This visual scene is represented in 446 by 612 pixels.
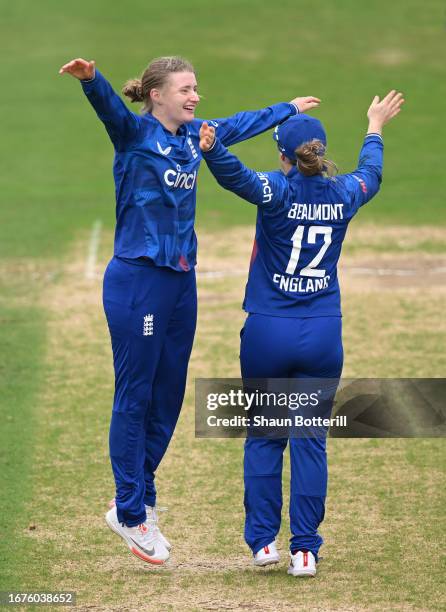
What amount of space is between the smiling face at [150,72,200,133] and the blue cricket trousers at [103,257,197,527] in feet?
2.42

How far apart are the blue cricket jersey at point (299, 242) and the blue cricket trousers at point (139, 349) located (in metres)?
0.42

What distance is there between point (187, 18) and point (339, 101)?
628 centimetres

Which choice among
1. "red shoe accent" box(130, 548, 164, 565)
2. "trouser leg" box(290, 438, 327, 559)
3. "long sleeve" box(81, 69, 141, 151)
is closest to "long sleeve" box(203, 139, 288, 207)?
"long sleeve" box(81, 69, 141, 151)

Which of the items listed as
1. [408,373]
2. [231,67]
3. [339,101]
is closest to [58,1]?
[231,67]

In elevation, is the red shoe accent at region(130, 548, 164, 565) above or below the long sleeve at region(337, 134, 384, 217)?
below

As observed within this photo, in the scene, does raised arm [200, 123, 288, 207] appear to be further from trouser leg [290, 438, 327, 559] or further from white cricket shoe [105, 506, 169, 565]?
white cricket shoe [105, 506, 169, 565]

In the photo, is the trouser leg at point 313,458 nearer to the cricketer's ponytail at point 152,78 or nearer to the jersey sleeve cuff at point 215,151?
the jersey sleeve cuff at point 215,151

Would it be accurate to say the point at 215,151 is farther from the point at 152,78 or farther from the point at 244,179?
the point at 152,78

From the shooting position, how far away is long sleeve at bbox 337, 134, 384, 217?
6.48 m

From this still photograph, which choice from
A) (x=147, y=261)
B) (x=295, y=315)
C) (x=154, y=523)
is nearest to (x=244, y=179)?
(x=147, y=261)

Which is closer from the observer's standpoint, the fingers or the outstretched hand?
the fingers

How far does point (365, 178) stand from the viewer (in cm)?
662

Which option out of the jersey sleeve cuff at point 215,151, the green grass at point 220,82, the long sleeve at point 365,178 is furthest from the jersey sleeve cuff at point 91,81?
the green grass at point 220,82

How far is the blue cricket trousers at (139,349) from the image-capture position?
640cm
